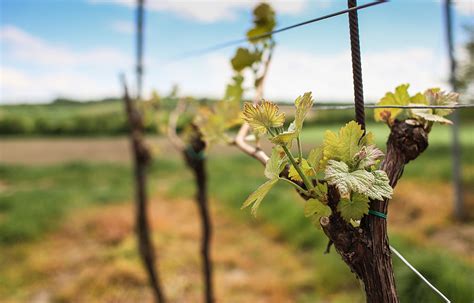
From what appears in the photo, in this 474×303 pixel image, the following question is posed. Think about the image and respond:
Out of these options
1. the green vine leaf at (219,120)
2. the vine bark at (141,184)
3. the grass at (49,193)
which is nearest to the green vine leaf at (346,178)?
the green vine leaf at (219,120)

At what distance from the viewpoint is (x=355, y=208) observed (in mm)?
471

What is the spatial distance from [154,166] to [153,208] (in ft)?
7.59

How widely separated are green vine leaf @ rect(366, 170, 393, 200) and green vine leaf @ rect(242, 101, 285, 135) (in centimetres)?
11

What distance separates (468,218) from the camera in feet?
12.6

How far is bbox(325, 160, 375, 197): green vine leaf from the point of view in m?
0.44

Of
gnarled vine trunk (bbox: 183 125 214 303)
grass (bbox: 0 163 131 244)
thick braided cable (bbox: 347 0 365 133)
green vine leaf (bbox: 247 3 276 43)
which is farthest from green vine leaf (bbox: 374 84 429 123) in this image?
grass (bbox: 0 163 131 244)

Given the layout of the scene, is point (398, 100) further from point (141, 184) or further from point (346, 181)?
point (141, 184)

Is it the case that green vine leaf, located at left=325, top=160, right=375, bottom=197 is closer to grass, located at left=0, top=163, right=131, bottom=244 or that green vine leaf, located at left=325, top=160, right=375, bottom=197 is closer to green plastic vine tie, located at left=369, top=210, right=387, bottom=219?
green plastic vine tie, located at left=369, top=210, right=387, bottom=219

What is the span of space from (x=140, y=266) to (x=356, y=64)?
2952mm

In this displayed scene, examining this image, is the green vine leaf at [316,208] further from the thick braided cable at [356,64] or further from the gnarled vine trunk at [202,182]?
the gnarled vine trunk at [202,182]

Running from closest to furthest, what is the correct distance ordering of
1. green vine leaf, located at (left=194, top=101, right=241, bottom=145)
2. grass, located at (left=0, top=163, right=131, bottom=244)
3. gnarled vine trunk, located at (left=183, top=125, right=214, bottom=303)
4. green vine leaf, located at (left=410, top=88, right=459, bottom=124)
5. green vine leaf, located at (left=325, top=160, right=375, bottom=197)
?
1. green vine leaf, located at (left=325, top=160, right=375, bottom=197)
2. green vine leaf, located at (left=410, top=88, right=459, bottom=124)
3. green vine leaf, located at (left=194, top=101, right=241, bottom=145)
4. gnarled vine trunk, located at (left=183, top=125, right=214, bottom=303)
5. grass, located at (left=0, top=163, right=131, bottom=244)

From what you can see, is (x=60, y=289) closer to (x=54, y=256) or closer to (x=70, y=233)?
(x=54, y=256)

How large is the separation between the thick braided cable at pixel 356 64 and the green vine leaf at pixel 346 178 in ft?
0.25

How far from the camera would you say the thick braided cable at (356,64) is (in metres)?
0.50
